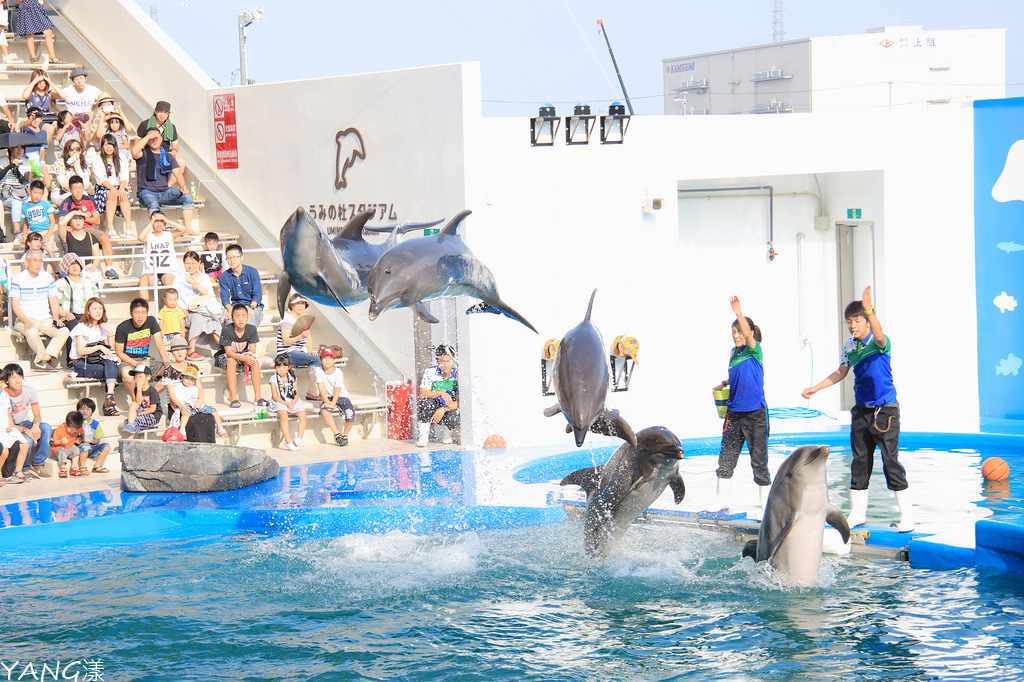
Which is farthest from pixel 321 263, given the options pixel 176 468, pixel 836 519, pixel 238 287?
pixel 238 287

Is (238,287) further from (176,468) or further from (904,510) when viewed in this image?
(904,510)

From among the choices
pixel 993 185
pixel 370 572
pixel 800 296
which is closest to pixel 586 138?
pixel 800 296

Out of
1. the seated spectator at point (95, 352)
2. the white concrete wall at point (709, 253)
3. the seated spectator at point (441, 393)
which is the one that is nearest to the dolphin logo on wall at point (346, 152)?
the white concrete wall at point (709, 253)

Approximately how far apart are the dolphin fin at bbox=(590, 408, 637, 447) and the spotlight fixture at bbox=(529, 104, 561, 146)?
553cm

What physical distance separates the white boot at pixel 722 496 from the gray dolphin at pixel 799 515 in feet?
5.04

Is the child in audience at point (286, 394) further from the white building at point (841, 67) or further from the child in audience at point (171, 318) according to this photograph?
the white building at point (841, 67)

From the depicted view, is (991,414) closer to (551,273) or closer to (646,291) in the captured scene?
(646,291)

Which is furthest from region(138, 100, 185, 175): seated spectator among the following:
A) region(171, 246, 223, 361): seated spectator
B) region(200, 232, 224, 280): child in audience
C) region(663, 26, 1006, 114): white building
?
region(663, 26, 1006, 114): white building

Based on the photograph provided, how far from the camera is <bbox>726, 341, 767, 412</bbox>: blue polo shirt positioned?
788 centimetres

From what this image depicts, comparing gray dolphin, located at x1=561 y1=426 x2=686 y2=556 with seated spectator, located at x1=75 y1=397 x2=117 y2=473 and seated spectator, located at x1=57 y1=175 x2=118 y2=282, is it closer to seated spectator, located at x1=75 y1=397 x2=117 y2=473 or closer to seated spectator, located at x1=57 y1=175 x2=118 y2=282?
seated spectator, located at x1=75 y1=397 x2=117 y2=473

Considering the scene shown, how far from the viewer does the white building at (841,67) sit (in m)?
34.5

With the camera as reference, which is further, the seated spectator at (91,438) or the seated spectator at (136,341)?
the seated spectator at (136,341)

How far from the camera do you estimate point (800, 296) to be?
44.1 ft

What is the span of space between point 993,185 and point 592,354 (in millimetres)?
8743
